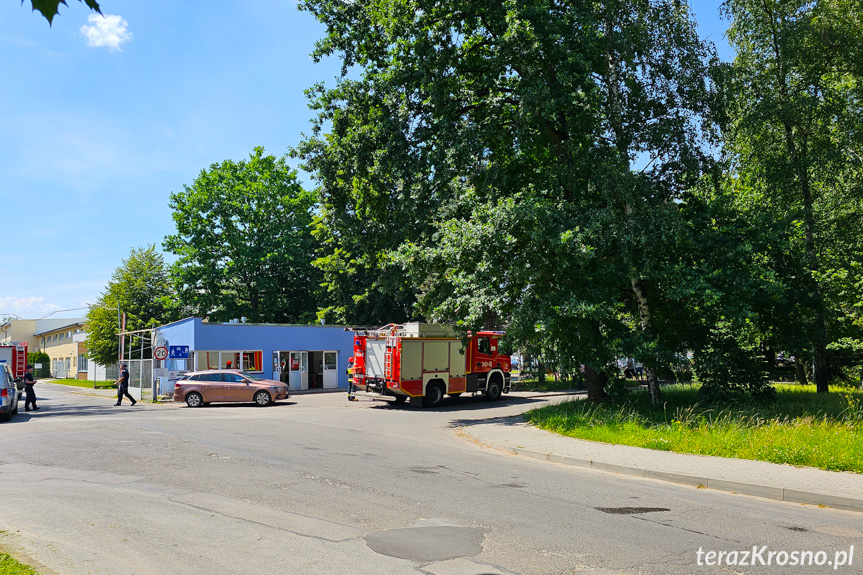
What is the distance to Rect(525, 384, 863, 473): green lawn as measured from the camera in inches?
411

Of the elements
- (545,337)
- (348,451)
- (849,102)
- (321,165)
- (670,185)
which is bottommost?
(348,451)

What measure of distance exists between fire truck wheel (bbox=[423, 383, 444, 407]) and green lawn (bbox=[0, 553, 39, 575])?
19583mm

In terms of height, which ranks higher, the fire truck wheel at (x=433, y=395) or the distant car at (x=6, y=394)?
the distant car at (x=6, y=394)

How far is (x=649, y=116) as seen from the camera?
59.5ft

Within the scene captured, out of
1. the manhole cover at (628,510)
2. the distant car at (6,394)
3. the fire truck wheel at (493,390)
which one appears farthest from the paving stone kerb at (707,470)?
the distant car at (6,394)

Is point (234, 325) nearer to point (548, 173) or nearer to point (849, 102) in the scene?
point (548, 173)

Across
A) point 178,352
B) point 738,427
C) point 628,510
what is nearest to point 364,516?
point 628,510

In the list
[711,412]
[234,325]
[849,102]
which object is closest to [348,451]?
[711,412]

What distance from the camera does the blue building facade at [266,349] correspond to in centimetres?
3244

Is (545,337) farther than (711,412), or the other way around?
(545,337)

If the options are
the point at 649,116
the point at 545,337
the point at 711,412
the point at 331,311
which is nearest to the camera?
the point at 711,412

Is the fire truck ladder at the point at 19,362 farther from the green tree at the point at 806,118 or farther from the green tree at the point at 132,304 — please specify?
the green tree at the point at 806,118

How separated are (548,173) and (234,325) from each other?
69.9 ft

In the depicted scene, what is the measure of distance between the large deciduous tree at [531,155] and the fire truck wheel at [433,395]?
530 cm
